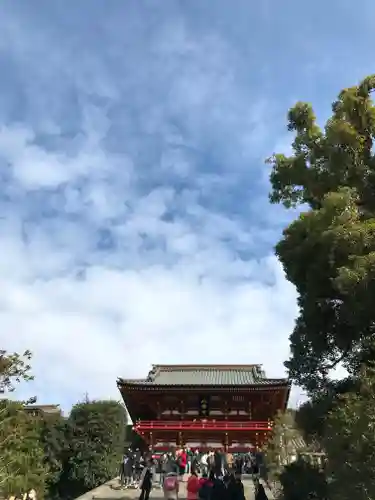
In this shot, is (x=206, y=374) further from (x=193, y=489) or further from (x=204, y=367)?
(x=193, y=489)

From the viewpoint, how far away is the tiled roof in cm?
3784

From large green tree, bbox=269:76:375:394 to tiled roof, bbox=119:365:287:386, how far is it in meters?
23.8

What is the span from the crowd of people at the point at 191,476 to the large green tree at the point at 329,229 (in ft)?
10.8

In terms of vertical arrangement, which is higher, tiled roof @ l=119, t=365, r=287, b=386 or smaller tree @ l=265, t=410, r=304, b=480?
tiled roof @ l=119, t=365, r=287, b=386

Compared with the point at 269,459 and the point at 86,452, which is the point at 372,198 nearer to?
the point at 269,459

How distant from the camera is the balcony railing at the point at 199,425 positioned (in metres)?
31.3

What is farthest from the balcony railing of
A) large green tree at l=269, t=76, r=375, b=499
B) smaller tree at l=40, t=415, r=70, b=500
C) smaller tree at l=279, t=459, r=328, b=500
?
large green tree at l=269, t=76, r=375, b=499

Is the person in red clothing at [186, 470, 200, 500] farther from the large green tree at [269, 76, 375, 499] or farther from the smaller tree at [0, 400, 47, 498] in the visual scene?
the smaller tree at [0, 400, 47, 498]

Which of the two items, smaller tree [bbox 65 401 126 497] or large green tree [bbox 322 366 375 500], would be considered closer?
large green tree [bbox 322 366 375 500]

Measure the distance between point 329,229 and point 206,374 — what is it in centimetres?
3120

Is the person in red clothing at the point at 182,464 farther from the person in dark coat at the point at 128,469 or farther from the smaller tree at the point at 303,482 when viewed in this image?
the smaller tree at the point at 303,482

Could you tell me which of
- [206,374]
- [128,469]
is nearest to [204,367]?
[206,374]

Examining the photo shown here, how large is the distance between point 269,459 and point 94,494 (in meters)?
9.69

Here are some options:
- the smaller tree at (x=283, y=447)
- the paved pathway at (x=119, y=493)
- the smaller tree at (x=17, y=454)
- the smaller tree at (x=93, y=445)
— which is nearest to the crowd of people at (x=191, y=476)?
the paved pathway at (x=119, y=493)
